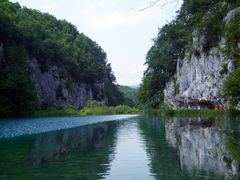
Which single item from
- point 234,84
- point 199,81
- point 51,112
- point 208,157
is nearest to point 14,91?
point 51,112

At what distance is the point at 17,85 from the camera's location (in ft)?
264

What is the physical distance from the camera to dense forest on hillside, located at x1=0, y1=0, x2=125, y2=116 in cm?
8056

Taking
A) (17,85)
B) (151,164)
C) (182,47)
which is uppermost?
(182,47)

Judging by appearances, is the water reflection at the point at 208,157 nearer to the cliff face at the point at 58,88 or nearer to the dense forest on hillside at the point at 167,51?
the dense forest on hillside at the point at 167,51

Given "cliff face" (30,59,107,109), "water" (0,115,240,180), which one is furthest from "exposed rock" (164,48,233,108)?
"water" (0,115,240,180)

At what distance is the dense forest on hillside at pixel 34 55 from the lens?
8056cm

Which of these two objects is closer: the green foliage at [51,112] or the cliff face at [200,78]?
the cliff face at [200,78]

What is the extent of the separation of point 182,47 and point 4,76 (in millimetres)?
41628

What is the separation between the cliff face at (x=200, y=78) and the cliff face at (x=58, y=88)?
3322 centimetres

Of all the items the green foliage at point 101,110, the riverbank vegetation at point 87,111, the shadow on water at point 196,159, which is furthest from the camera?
the green foliage at point 101,110

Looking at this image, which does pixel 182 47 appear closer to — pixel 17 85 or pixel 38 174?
pixel 17 85

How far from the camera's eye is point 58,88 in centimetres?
12138

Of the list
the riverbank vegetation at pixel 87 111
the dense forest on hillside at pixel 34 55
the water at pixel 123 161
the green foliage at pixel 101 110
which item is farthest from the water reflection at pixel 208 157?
the green foliage at pixel 101 110

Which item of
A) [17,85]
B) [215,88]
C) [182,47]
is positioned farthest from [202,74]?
[17,85]
